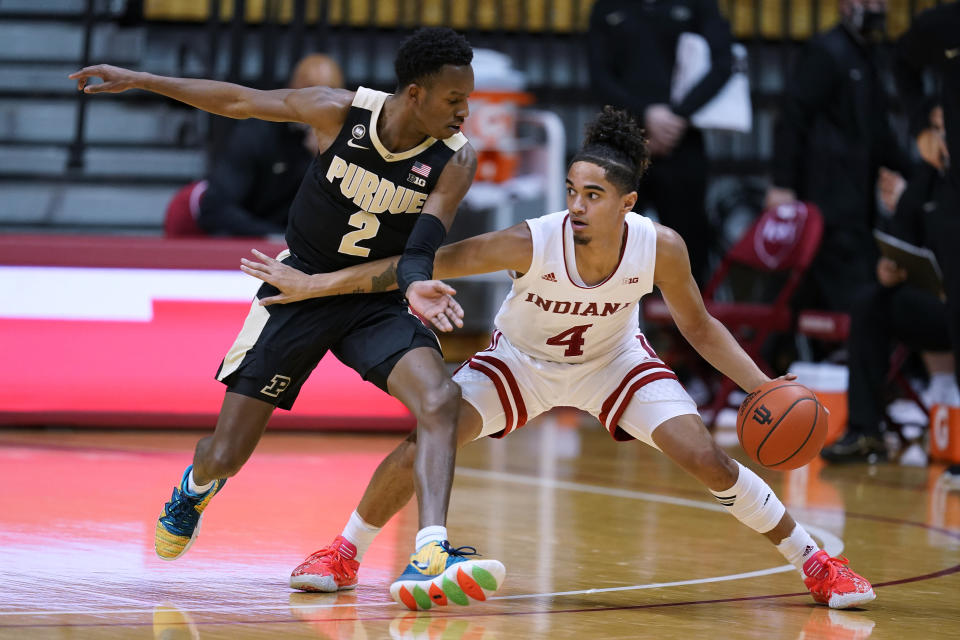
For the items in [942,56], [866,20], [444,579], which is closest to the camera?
[444,579]

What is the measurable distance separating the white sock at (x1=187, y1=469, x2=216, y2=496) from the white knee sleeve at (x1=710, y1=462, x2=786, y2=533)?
4.93 ft

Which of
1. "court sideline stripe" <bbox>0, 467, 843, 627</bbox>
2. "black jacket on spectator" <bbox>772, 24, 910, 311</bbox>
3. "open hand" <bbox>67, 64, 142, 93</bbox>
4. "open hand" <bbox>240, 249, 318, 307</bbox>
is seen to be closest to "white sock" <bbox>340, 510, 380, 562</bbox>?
"court sideline stripe" <bbox>0, 467, 843, 627</bbox>

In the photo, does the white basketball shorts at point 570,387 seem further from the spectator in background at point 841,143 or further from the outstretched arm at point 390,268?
the spectator in background at point 841,143

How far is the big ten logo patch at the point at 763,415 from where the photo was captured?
13.2ft

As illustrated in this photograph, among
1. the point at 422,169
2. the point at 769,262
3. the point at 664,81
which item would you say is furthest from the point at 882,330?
the point at 422,169

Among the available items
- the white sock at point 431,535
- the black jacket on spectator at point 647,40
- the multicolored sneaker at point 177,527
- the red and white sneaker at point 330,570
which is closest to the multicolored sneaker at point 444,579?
the white sock at point 431,535

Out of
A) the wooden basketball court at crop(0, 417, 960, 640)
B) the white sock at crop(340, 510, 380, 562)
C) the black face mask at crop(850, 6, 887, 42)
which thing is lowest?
the wooden basketball court at crop(0, 417, 960, 640)

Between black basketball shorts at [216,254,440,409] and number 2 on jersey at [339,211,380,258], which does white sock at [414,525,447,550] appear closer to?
black basketball shorts at [216,254,440,409]

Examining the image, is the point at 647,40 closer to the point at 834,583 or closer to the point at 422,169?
the point at 422,169

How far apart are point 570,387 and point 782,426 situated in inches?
25.2

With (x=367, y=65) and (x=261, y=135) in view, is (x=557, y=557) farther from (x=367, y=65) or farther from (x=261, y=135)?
(x=367, y=65)

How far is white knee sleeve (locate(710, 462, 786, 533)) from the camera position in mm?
3928

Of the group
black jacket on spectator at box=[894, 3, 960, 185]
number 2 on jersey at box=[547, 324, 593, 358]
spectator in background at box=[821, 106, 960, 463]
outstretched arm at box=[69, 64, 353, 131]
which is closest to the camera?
outstretched arm at box=[69, 64, 353, 131]

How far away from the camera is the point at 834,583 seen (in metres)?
3.86
